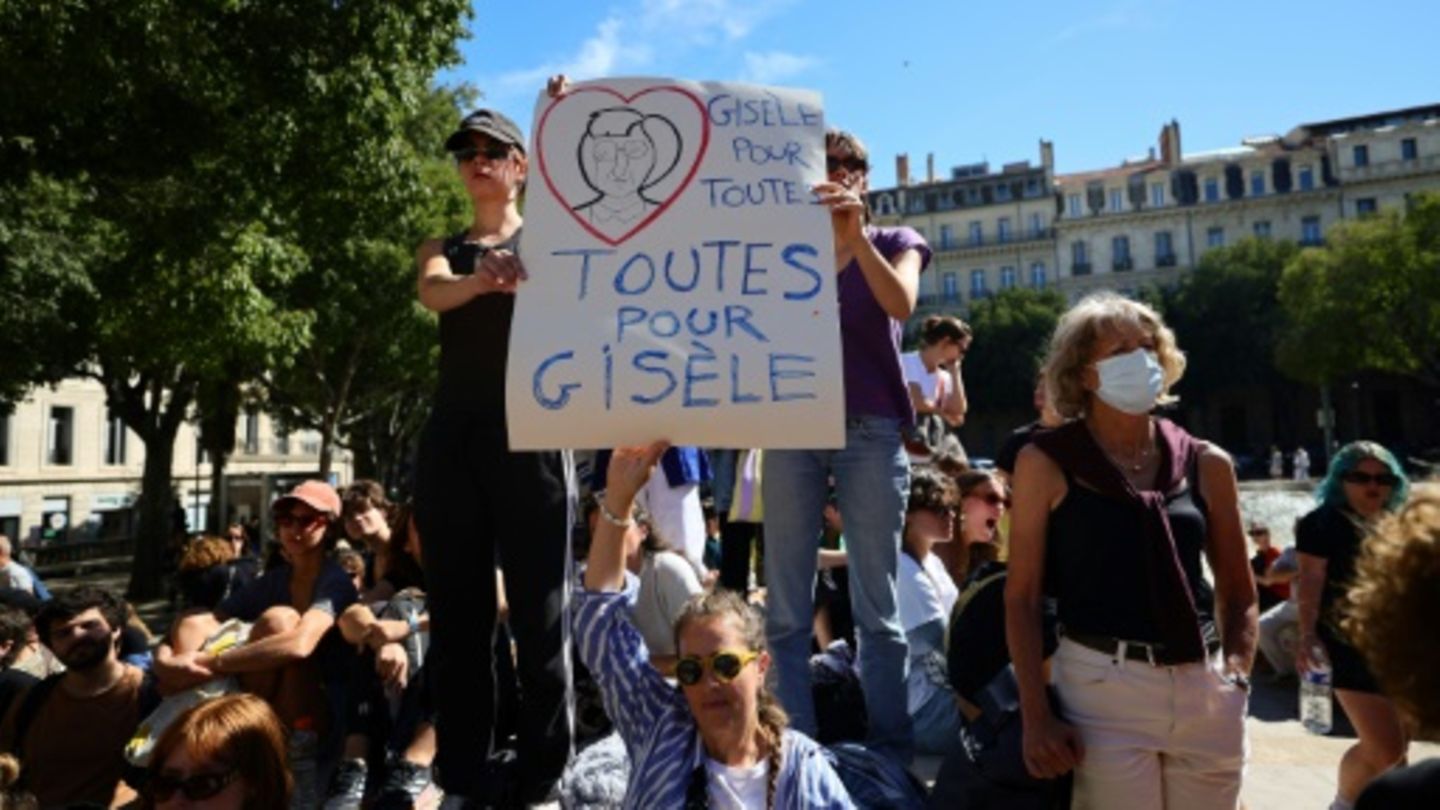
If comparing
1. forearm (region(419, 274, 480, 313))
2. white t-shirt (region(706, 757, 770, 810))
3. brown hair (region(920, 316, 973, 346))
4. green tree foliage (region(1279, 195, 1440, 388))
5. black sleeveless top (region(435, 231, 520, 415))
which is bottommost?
white t-shirt (region(706, 757, 770, 810))

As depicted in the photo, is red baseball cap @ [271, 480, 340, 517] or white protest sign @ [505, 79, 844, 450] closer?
white protest sign @ [505, 79, 844, 450]

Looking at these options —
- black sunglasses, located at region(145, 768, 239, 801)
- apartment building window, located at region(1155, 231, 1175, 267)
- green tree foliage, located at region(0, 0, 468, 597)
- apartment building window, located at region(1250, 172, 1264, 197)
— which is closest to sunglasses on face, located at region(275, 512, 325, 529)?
black sunglasses, located at region(145, 768, 239, 801)

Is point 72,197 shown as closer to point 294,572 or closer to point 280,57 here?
point 280,57

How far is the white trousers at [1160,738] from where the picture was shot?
2.53 metres

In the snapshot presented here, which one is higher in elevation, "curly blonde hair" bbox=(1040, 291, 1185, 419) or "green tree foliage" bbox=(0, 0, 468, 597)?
"green tree foliage" bbox=(0, 0, 468, 597)

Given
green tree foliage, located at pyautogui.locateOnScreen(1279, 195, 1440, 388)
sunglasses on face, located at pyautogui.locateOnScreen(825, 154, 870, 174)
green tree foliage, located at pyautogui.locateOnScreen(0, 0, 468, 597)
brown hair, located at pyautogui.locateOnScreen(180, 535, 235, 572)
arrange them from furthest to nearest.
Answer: green tree foliage, located at pyautogui.locateOnScreen(1279, 195, 1440, 388) → green tree foliage, located at pyautogui.locateOnScreen(0, 0, 468, 597) → brown hair, located at pyautogui.locateOnScreen(180, 535, 235, 572) → sunglasses on face, located at pyautogui.locateOnScreen(825, 154, 870, 174)

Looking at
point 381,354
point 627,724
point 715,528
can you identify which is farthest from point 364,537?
point 381,354

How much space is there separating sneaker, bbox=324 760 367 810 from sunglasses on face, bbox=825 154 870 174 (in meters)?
2.83

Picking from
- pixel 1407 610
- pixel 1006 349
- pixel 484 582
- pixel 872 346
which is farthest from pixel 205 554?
pixel 1006 349

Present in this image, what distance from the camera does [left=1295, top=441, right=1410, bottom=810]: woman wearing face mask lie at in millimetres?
4211

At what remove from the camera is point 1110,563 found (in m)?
2.56

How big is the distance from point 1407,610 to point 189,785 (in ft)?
8.23

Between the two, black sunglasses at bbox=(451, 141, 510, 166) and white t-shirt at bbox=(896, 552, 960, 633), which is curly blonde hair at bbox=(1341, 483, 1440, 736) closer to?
black sunglasses at bbox=(451, 141, 510, 166)

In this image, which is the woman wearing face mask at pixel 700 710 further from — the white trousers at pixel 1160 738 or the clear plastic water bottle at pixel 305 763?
the clear plastic water bottle at pixel 305 763
